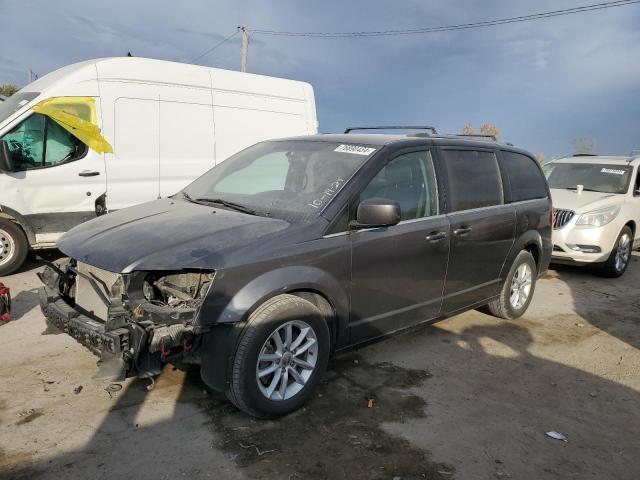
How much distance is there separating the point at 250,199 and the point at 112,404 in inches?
66.7

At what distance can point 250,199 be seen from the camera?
12.8 ft

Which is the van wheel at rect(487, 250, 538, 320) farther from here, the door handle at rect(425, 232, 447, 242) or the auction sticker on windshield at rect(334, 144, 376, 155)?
the auction sticker on windshield at rect(334, 144, 376, 155)

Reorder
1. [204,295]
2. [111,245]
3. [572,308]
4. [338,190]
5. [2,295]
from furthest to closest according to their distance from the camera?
[572,308], [2,295], [338,190], [111,245], [204,295]

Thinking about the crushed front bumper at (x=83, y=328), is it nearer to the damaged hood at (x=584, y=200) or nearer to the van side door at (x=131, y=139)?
the van side door at (x=131, y=139)

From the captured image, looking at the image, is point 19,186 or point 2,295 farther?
point 19,186

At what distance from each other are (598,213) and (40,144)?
7.87 m

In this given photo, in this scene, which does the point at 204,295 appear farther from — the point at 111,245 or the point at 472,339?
the point at 472,339

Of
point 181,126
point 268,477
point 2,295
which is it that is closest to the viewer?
point 268,477

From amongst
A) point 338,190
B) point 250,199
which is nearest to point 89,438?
point 250,199

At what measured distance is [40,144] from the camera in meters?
6.50

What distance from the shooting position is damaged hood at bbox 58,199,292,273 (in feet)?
9.68

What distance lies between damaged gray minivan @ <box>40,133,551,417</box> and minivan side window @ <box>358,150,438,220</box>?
0.01m

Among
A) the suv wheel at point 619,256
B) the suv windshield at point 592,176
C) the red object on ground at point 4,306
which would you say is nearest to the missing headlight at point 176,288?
the red object on ground at point 4,306

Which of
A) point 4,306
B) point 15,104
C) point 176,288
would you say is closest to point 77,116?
point 15,104
